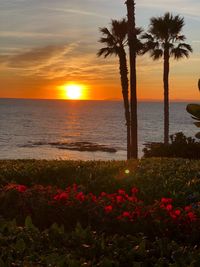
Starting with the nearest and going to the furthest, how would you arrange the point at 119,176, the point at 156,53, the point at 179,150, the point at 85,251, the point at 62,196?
1. the point at 85,251
2. the point at 62,196
3. the point at 119,176
4. the point at 179,150
5. the point at 156,53

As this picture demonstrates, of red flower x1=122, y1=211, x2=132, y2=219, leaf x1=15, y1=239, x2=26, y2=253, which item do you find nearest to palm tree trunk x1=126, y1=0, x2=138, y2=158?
red flower x1=122, y1=211, x2=132, y2=219

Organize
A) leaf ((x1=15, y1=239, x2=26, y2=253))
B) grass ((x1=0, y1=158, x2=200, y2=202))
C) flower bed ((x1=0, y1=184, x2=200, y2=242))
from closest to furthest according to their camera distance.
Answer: leaf ((x1=15, y1=239, x2=26, y2=253)) < flower bed ((x1=0, y1=184, x2=200, y2=242)) < grass ((x1=0, y1=158, x2=200, y2=202))

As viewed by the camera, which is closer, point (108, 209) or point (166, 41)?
point (108, 209)

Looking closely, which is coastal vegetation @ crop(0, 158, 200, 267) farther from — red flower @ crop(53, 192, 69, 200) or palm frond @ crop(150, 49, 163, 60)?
palm frond @ crop(150, 49, 163, 60)

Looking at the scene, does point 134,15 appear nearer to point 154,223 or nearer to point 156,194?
point 156,194

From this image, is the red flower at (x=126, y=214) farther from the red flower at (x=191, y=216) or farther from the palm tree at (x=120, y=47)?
the palm tree at (x=120, y=47)

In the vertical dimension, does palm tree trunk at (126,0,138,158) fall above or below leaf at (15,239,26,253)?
above

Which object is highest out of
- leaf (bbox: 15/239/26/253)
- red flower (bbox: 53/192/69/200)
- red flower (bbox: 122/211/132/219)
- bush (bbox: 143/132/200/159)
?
bush (bbox: 143/132/200/159)

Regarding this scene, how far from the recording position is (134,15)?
27500mm

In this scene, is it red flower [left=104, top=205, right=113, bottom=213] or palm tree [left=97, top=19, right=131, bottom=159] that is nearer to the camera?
red flower [left=104, top=205, right=113, bottom=213]

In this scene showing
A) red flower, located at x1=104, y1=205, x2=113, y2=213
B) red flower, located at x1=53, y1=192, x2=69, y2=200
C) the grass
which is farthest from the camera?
the grass

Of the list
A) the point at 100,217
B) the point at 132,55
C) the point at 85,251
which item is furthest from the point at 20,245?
the point at 132,55

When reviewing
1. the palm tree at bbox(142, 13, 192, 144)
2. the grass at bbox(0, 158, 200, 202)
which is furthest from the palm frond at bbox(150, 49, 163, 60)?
the grass at bbox(0, 158, 200, 202)

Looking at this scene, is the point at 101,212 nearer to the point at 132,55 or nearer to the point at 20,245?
the point at 20,245
